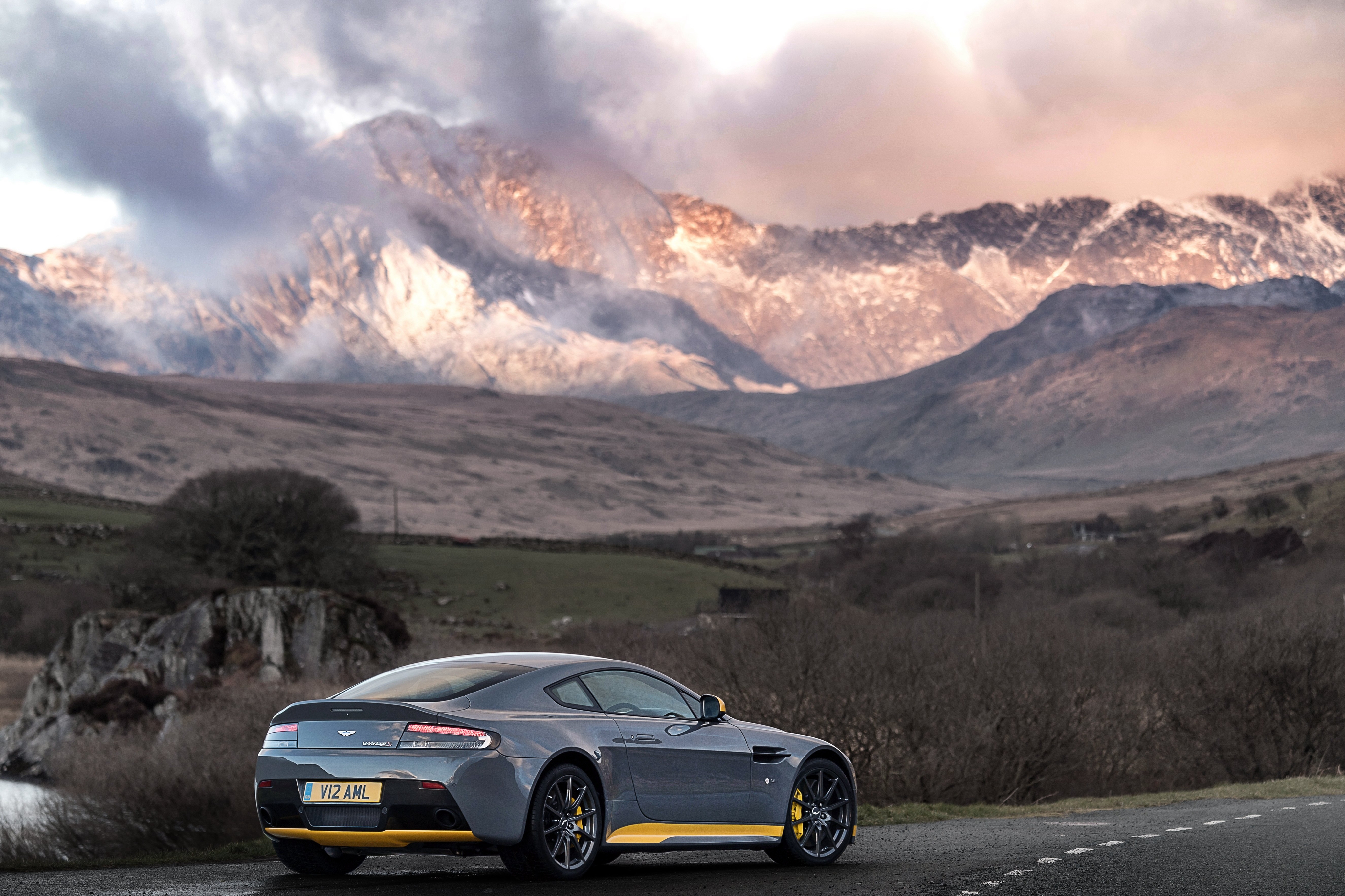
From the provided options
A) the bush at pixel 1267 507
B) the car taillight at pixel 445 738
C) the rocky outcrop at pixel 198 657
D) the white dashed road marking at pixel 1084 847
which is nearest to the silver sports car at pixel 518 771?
the car taillight at pixel 445 738

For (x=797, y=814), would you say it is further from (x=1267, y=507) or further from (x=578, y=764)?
(x=1267, y=507)

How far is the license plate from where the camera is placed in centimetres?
1120

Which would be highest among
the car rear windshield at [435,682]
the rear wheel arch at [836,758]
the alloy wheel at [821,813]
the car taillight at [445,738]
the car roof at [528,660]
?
the car roof at [528,660]

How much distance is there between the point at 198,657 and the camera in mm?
58719

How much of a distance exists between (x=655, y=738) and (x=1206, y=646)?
42.1 metres

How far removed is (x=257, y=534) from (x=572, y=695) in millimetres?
76939

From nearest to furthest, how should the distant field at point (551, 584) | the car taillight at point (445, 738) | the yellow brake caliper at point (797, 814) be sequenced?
1. the car taillight at point (445, 738)
2. the yellow brake caliper at point (797, 814)
3. the distant field at point (551, 584)

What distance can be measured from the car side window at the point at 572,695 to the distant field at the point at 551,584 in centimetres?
7891

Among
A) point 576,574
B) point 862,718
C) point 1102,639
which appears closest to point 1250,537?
point 576,574

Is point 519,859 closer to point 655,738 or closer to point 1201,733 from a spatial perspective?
point 655,738

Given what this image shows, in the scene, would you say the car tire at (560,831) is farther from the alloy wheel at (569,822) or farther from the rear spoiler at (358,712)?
the rear spoiler at (358,712)

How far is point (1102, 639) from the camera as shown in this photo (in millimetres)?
59406

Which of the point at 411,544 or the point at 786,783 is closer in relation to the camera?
the point at 786,783

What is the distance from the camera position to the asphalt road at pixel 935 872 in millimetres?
11680
